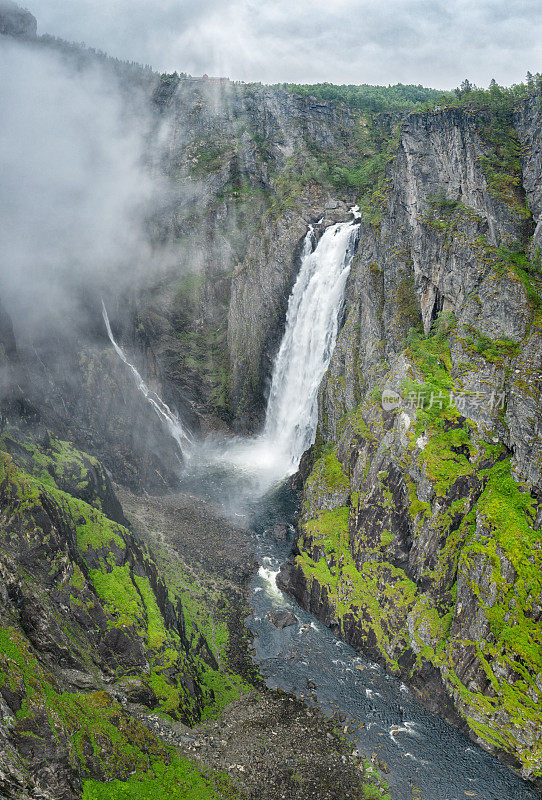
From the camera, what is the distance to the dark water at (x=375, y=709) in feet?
85.1

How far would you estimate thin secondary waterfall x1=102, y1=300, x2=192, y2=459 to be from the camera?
6644 cm

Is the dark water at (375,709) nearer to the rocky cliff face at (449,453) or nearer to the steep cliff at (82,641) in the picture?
the rocky cliff face at (449,453)

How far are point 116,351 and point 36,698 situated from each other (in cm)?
5081

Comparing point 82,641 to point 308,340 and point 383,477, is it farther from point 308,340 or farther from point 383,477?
point 308,340

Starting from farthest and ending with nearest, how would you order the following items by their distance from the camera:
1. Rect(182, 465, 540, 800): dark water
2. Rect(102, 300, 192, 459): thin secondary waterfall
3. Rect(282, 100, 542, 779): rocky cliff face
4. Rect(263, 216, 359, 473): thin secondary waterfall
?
Rect(102, 300, 192, 459): thin secondary waterfall
Rect(263, 216, 359, 473): thin secondary waterfall
Rect(282, 100, 542, 779): rocky cliff face
Rect(182, 465, 540, 800): dark water

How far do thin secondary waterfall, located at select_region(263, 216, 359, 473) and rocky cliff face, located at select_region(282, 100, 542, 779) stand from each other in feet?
27.1

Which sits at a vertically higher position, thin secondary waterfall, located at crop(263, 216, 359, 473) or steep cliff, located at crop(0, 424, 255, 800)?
thin secondary waterfall, located at crop(263, 216, 359, 473)

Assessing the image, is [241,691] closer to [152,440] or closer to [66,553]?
[66,553]

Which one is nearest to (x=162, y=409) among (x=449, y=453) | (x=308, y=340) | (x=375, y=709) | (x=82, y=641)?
(x=308, y=340)

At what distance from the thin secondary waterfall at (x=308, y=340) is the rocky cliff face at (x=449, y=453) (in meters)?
8.25

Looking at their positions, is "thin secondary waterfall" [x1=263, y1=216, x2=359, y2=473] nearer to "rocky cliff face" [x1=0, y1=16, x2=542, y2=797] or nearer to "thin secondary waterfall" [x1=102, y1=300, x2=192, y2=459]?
"rocky cliff face" [x1=0, y1=16, x2=542, y2=797]

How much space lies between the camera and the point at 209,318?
7725 cm

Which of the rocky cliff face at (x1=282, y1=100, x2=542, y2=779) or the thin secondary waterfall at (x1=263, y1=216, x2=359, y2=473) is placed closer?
the rocky cliff face at (x1=282, y1=100, x2=542, y2=779)

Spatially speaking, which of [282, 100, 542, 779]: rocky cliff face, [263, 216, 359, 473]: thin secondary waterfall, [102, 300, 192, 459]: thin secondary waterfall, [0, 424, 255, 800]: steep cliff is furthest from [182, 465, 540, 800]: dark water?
[102, 300, 192, 459]: thin secondary waterfall
